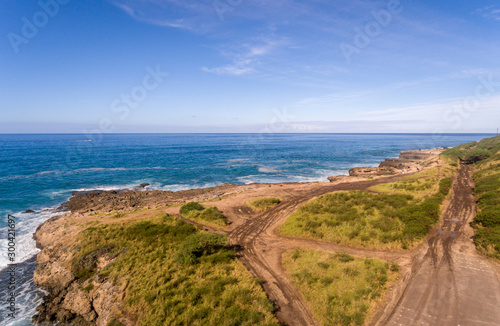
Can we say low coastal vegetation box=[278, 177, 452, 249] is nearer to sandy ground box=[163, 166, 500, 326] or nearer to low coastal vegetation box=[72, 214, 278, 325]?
sandy ground box=[163, 166, 500, 326]

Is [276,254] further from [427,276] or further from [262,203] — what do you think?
[262,203]

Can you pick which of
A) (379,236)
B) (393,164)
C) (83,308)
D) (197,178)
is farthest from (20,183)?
(393,164)

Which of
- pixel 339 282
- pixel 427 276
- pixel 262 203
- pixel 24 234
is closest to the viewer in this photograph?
pixel 339 282

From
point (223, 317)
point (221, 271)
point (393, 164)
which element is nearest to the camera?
point (223, 317)

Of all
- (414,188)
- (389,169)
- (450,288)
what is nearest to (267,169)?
(389,169)

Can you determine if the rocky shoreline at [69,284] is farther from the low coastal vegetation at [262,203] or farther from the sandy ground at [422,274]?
the low coastal vegetation at [262,203]

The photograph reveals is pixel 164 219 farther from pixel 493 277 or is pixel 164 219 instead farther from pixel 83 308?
pixel 493 277

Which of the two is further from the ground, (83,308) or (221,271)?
(221,271)
